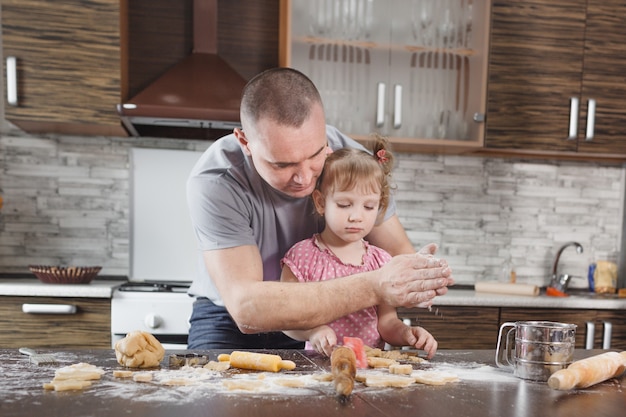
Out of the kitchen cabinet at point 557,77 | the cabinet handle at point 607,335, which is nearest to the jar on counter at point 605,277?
the cabinet handle at point 607,335

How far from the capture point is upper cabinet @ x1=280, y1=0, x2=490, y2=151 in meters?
3.13

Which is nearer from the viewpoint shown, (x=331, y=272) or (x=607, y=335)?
(x=331, y=272)

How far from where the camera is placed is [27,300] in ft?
8.82

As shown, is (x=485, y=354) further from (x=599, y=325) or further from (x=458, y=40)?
(x=458, y=40)

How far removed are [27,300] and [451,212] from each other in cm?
226

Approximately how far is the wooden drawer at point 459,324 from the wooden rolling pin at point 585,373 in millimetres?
1482

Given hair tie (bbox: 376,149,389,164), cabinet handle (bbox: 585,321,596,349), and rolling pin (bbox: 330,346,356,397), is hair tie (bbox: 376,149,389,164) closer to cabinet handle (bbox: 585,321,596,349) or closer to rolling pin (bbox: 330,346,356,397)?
rolling pin (bbox: 330,346,356,397)

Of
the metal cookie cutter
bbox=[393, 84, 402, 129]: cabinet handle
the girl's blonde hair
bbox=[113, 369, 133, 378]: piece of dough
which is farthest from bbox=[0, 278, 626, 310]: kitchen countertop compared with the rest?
bbox=[113, 369, 133, 378]: piece of dough

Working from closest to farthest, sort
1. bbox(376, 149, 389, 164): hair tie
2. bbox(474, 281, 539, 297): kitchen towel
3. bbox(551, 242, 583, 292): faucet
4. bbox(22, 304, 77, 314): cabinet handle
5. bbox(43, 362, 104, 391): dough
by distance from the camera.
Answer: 1. bbox(43, 362, 104, 391): dough
2. bbox(376, 149, 389, 164): hair tie
3. bbox(22, 304, 77, 314): cabinet handle
4. bbox(474, 281, 539, 297): kitchen towel
5. bbox(551, 242, 583, 292): faucet

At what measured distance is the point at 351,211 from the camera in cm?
193

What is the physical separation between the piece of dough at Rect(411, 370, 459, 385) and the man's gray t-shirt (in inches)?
26.0

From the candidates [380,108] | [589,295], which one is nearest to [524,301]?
[589,295]

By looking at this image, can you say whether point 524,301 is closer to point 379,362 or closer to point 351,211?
point 351,211

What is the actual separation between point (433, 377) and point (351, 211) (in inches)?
28.1
